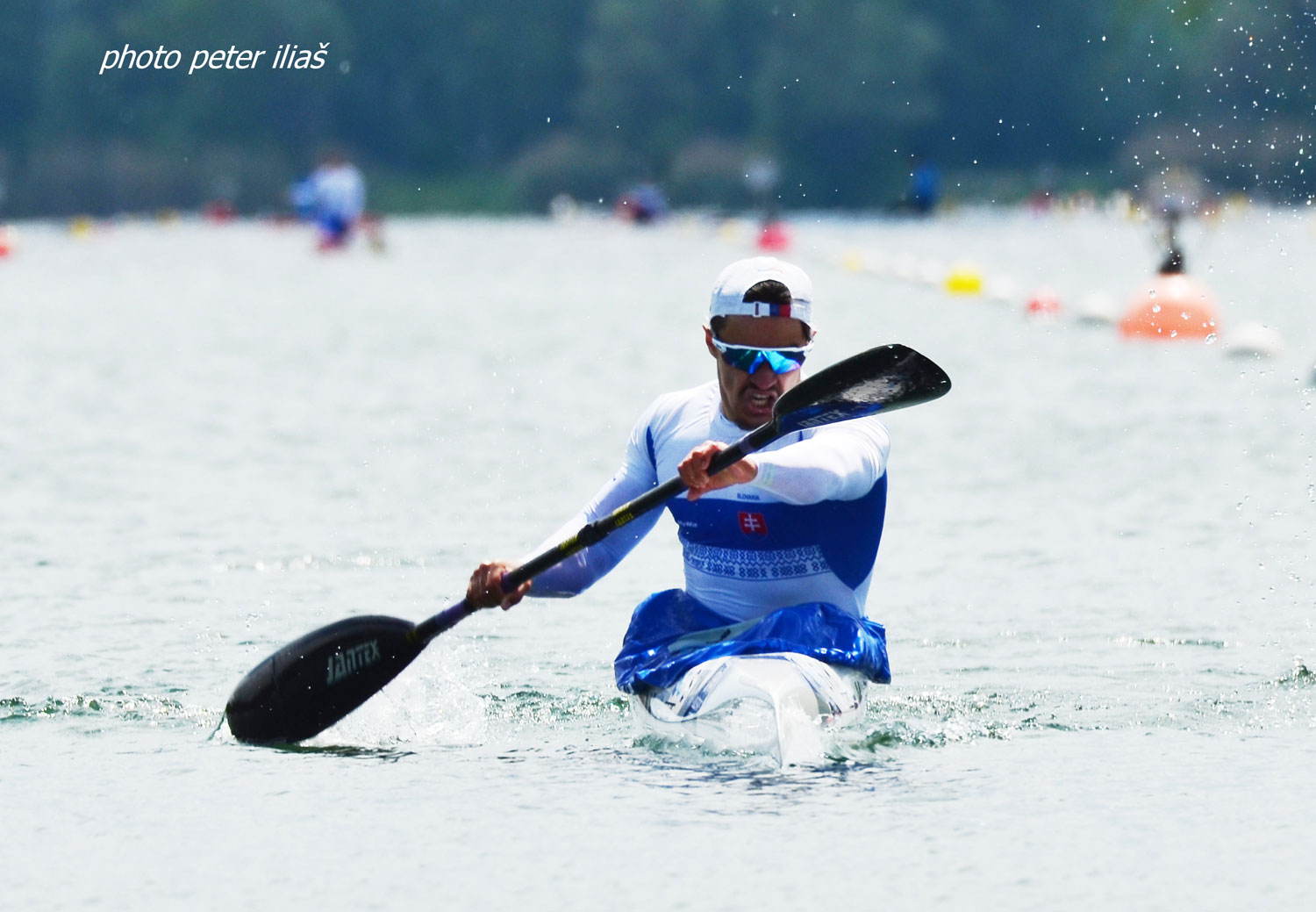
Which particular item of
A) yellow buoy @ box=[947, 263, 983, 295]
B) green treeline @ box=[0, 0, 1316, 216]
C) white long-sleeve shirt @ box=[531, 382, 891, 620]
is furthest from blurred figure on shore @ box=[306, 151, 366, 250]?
green treeline @ box=[0, 0, 1316, 216]

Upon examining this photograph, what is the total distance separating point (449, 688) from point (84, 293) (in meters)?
25.4

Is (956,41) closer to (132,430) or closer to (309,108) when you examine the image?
(309,108)

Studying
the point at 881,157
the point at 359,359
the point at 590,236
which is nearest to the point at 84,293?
the point at 359,359

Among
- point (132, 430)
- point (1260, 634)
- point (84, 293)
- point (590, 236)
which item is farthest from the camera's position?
point (590, 236)

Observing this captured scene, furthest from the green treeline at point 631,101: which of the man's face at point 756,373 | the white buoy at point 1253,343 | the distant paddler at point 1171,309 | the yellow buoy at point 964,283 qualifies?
the man's face at point 756,373

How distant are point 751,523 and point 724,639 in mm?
346

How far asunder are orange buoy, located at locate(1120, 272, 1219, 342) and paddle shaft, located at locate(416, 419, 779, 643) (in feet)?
50.2

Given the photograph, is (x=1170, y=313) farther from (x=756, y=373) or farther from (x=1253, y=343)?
(x=756, y=373)

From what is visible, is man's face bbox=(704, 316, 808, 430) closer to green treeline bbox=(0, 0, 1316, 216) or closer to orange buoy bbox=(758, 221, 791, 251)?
orange buoy bbox=(758, 221, 791, 251)

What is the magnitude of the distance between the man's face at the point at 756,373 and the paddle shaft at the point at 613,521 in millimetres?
100

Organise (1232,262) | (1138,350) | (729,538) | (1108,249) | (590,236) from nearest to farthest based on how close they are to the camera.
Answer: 1. (729,538)
2. (1138,350)
3. (1232,262)
4. (1108,249)
5. (590,236)

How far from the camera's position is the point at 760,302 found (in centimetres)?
682

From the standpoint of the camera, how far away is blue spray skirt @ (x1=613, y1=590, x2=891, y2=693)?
22.7 feet

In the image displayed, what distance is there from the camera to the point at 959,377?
1925cm
